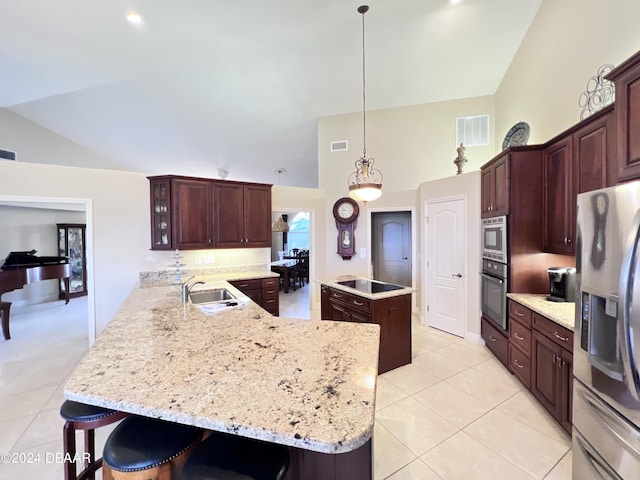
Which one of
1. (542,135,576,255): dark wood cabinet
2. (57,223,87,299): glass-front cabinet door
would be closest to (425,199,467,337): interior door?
(542,135,576,255): dark wood cabinet

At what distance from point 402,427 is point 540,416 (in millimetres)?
1203

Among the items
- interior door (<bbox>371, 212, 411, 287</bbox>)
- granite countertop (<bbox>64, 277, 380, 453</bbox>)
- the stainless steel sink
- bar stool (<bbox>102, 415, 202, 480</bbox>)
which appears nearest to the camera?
granite countertop (<bbox>64, 277, 380, 453</bbox>)

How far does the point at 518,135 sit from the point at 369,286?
3092mm

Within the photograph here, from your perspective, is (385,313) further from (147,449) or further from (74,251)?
(74,251)

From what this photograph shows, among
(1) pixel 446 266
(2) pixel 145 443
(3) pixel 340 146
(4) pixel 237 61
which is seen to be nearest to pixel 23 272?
(4) pixel 237 61

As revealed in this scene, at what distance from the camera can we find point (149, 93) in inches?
186

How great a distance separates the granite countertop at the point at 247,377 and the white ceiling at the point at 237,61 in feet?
10.5

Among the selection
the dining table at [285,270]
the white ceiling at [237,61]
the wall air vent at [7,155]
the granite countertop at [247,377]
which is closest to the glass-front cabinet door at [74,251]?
the wall air vent at [7,155]

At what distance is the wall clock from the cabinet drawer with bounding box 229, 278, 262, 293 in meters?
1.88

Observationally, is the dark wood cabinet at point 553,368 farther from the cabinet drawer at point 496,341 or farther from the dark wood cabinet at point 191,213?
the dark wood cabinet at point 191,213

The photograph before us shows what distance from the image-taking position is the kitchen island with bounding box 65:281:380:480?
881 millimetres

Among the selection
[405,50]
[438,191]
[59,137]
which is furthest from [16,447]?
[59,137]

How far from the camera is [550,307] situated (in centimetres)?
242

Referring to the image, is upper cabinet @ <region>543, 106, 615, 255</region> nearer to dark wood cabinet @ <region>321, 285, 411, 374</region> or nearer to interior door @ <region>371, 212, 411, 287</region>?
dark wood cabinet @ <region>321, 285, 411, 374</region>
